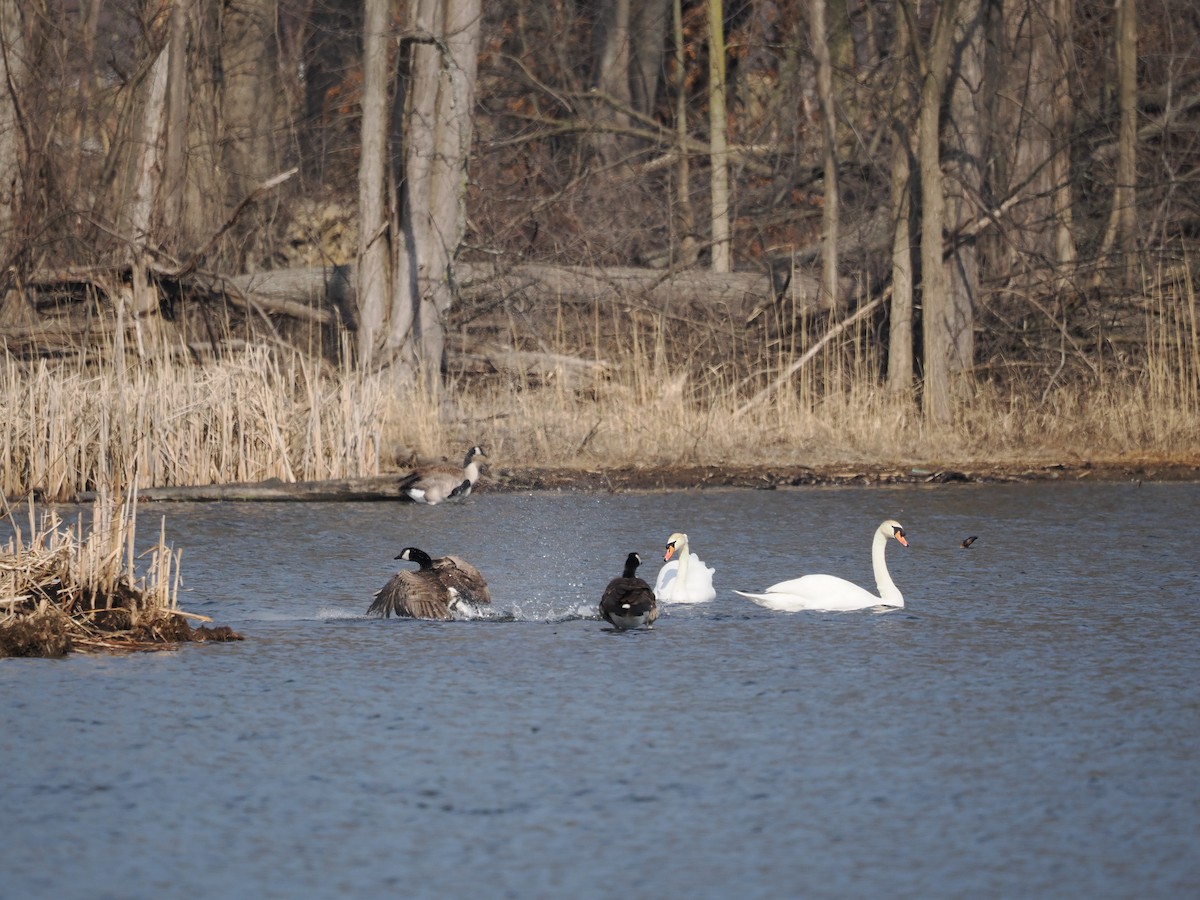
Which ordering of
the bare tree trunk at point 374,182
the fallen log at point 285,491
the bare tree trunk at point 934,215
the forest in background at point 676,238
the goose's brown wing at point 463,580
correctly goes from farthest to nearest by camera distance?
the bare tree trunk at point 374,182 → the forest in background at point 676,238 → the bare tree trunk at point 934,215 → the fallen log at point 285,491 → the goose's brown wing at point 463,580

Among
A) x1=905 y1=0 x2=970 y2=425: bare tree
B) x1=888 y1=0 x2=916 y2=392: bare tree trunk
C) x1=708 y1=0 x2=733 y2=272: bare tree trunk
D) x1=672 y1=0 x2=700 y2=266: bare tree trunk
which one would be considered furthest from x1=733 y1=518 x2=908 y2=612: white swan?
x1=672 y1=0 x2=700 y2=266: bare tree trunk

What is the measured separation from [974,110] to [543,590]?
45.0 feet

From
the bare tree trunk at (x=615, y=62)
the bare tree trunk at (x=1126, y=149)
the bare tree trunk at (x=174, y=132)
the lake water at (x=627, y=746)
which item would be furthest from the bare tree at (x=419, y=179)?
the lake water at (x=627, y=746)

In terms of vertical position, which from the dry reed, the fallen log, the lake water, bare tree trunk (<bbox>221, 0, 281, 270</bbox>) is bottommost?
the lake water

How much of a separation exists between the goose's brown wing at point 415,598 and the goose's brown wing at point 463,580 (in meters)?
0.08

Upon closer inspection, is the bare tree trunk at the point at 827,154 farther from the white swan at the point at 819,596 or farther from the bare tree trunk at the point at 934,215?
the white swan at the point at 819,596

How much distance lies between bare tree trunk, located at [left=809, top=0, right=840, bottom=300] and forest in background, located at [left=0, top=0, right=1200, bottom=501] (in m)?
0.05

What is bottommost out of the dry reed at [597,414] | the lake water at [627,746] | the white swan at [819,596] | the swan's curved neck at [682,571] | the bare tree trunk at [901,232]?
the lake water at [627,746]

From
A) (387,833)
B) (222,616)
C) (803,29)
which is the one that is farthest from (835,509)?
(803,29)

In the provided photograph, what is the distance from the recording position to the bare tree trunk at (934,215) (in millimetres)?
19859

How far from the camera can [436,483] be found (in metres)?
15.1

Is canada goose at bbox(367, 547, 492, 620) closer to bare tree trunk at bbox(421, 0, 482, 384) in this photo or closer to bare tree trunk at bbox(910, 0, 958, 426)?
bare tree trunk at bbox(910, 0, 958, 426)

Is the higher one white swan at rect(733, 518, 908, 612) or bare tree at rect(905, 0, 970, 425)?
bare tree at rect(905, 0, 970, 425)

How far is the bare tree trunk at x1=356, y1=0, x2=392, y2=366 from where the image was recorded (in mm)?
21516
